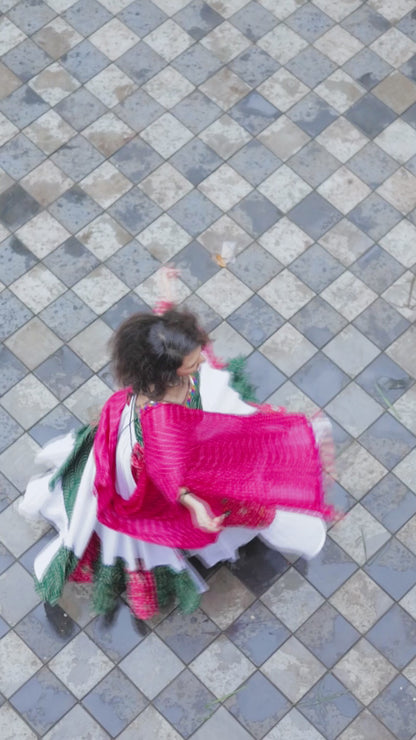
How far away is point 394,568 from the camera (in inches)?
178

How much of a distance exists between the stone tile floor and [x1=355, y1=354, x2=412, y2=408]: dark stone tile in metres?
0.01

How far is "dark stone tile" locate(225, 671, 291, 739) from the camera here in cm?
426

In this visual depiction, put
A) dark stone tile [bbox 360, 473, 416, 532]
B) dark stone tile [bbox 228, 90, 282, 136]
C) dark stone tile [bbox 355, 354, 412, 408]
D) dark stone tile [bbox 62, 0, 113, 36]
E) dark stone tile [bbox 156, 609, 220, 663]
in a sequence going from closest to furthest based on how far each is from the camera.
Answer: dark stone tile [bbox 156, 609, 220, 663], dark stone tile [bbox 360, 473, 416, 532], dark stone tile [bbox 355, 354, 412, 408], dark stone tile [bbox 228, 90, 282, 136], dark stone tile [bbox 62, 0, 113, 36]

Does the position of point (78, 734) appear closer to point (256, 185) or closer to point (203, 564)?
point (203, 564)

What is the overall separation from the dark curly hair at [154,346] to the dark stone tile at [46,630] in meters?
1.49

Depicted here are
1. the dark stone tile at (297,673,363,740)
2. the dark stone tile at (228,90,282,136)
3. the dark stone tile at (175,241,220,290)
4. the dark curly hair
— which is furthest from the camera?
the dark stone tile at (228,90,282,136)

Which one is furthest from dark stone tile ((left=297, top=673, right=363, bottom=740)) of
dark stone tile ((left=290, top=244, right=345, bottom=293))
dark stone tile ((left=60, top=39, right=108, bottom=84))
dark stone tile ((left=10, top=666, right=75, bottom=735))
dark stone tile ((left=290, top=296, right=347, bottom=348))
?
dark stone tile ((left=60, top=39, right=108, bottom=84))

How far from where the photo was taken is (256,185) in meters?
5.26

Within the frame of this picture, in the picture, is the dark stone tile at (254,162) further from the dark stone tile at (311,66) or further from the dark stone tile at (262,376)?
the dark stone tile at (262,376)

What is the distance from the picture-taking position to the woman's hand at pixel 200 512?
358cm

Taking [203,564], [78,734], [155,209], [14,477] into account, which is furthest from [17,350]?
[78,734]

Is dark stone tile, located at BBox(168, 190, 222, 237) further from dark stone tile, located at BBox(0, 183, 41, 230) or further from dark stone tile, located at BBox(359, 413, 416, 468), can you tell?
dark stone tile, located at BBox(359, 413, 416, 468)

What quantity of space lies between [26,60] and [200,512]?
3.17 m

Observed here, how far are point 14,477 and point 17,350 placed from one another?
0.66 m
